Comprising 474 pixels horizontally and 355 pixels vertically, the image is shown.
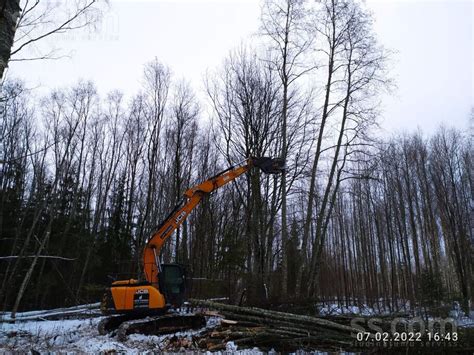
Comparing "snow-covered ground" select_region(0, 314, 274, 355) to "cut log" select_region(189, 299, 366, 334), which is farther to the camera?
"cut log" select_region(189, 299, 366, 334)

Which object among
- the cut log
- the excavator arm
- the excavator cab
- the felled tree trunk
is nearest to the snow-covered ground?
the cut log

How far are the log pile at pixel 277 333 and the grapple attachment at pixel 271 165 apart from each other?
4651mm

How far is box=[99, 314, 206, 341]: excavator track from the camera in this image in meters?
10.1

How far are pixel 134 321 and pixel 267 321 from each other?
385cm

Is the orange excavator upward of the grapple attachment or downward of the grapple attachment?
downward

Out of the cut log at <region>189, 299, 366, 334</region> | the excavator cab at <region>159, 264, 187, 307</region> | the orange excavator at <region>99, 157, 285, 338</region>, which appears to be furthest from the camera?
the excavator cab at <region>159, 264, 187, 307</region>

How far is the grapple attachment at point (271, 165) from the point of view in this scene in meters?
12.2

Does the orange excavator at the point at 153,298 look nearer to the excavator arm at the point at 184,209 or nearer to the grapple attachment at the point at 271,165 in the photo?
the excavator arm at the point at 184,209

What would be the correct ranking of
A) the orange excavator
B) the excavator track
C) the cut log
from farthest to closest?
the orange excavator
the excavator track
the cut log

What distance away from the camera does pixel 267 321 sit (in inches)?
388

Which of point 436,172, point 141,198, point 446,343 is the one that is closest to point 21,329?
point 446,343

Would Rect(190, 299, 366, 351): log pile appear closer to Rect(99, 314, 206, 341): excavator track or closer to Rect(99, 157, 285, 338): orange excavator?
Rect(99, 314, 206, 341): excavator track

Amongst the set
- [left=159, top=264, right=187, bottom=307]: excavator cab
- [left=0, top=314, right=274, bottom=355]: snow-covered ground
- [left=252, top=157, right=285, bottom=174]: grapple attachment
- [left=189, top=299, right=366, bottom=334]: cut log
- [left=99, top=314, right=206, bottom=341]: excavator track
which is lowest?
[left=0, top=314, right=274, bottom=355]: snow-covered ground

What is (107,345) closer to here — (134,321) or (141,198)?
(134,321)
